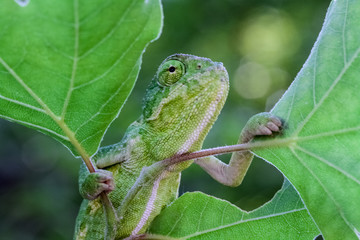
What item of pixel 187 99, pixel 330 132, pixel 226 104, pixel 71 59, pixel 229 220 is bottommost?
pixel 226 104

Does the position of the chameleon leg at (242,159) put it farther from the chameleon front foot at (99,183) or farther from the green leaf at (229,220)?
the chameleon front foot at (99,183)

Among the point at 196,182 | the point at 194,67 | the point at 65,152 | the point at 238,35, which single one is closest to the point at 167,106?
the point at 194,67

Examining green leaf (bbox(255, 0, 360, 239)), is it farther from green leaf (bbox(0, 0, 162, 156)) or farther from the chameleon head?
green leaf (bbox(0, 0, 162, 156))

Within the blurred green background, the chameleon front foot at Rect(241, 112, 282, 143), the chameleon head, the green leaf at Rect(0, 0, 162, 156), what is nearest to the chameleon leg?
the chameleon front foot at Rect(241, 112, 282, 143)

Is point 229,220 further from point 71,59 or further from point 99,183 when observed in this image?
point 71,59

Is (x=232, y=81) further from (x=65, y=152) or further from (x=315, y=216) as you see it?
(x=315, y=216)

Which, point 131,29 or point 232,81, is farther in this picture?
point 232,81

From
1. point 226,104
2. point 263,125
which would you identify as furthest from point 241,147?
point 226,104
